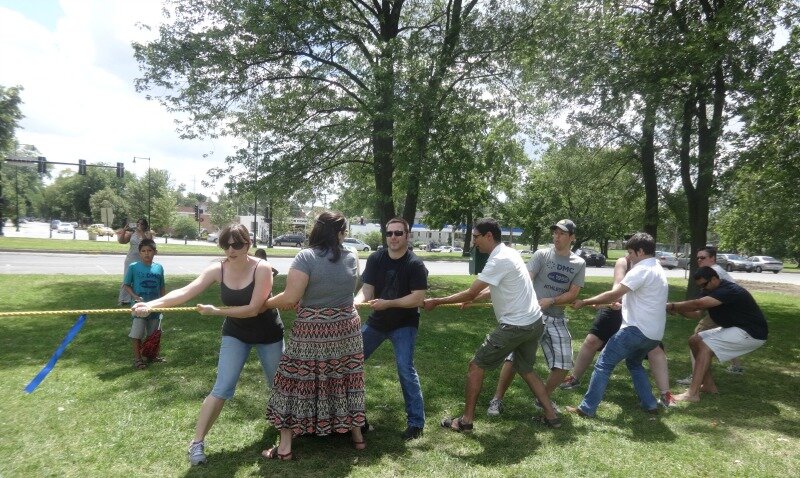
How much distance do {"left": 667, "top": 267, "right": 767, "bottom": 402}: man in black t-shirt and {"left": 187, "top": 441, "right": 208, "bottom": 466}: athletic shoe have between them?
513 cm

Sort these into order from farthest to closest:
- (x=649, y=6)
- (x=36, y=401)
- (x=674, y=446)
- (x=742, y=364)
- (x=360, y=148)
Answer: (x=360, y=148) → (x=649, y=6) → (x=742, y=364) → (x=36, y=401) → (x=674, y=446)

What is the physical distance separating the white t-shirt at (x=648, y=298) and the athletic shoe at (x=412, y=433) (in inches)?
97.6

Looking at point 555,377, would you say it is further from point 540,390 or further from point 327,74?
point 327,74

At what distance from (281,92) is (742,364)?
1350 cm

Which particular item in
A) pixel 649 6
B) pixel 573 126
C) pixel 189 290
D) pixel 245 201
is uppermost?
pixel 649 6

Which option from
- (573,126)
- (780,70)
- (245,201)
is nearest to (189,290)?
(245,201)

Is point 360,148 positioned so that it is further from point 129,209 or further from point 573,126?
point 129,209

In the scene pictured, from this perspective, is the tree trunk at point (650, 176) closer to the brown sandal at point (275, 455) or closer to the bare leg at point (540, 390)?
the bare leg at point (540, 390)

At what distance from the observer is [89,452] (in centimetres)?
404

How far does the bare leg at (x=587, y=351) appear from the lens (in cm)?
595

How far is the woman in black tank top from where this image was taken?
3855 mm

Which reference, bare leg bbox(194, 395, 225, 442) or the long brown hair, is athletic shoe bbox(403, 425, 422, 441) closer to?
bare leg bbox(194, 395, 225, 442)

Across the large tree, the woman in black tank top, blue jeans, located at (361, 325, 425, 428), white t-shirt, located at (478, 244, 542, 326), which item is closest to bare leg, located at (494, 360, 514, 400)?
white t-shirt, located at (478, 244, 542, 326)

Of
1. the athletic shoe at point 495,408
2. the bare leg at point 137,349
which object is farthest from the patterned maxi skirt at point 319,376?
the bare leg at point 137,349
